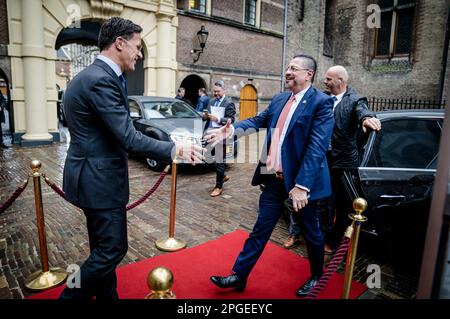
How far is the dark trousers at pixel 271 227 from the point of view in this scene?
2764 millimetres

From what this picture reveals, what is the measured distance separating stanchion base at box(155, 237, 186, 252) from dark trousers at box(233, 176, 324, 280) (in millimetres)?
1148

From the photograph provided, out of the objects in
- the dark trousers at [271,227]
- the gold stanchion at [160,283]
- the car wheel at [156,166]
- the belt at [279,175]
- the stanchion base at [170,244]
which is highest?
the belt at [279,175]

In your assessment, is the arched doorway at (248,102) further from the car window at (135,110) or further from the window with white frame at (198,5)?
the car window at (135,110)

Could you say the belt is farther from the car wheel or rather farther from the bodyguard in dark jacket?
the car wheel

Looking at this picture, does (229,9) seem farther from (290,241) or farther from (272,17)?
(290,241)

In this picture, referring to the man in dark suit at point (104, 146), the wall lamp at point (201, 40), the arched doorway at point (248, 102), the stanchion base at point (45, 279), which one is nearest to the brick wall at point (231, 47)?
the wall lamp at point (201, 40)

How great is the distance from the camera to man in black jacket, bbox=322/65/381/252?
3482 mm

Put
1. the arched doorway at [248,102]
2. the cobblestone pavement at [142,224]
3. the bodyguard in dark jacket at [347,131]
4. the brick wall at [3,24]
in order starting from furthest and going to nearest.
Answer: the arched doorway at [248,102]
the brick wall at [3,24]
the bodyguard in dark jacket at [347,131]
the cobblestone pavement at [142,224]

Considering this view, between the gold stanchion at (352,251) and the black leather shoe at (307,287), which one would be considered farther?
the black leather shoe at (307,287)

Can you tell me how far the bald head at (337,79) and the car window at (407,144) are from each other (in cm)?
63

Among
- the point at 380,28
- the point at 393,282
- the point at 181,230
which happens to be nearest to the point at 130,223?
the point at 181,230

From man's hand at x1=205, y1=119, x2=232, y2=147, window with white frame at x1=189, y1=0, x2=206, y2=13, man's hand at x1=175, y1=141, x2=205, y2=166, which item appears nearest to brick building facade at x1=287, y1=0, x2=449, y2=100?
window with white frame at x1=189, y1=0, x2=206, y2=13

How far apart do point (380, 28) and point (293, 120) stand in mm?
18051

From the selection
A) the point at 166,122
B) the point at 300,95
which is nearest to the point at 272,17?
the point at 166,122
